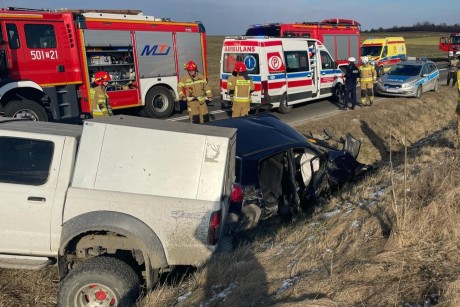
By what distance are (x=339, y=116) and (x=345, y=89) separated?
1722 millimetres

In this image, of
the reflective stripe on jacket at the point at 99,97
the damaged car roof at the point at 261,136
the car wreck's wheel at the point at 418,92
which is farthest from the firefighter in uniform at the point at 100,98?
the car wreck's wheel at the point at 418,92

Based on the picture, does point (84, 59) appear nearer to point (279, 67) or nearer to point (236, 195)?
point (279, 67)

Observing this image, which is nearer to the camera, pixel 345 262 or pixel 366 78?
pixel 345 262

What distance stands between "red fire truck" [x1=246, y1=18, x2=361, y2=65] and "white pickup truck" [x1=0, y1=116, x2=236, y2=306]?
1507cm

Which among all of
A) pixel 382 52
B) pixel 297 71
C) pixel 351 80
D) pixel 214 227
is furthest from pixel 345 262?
pixel 382 52

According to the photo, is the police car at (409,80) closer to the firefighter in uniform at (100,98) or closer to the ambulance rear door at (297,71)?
the ambulance rear door at (297,71)

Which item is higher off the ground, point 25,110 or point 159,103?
point 25,110

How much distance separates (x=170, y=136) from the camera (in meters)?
3.52

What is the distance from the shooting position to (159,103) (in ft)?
42.2

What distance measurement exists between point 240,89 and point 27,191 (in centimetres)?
704

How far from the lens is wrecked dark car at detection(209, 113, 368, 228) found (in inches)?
202

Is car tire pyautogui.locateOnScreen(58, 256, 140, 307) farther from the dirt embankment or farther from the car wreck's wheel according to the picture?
the car wreck's wheel

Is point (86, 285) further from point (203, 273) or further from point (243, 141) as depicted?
point (243, 141)

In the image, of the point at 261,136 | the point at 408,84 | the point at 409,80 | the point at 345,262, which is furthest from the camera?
the point at 409,80
